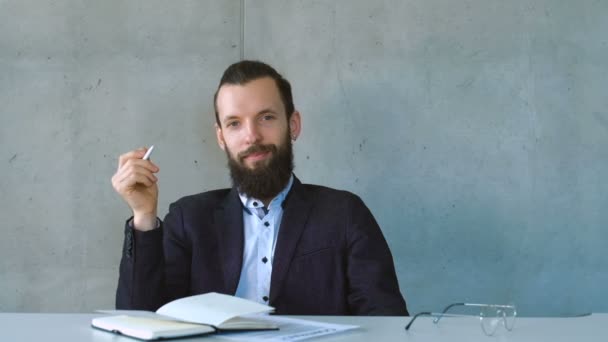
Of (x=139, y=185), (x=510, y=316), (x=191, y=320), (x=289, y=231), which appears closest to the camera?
(x=191, y=320)

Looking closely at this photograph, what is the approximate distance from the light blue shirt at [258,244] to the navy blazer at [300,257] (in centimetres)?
4

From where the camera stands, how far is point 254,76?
8.71ft

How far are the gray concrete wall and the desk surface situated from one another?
1.19m

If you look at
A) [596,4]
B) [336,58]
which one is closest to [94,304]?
[336,58]

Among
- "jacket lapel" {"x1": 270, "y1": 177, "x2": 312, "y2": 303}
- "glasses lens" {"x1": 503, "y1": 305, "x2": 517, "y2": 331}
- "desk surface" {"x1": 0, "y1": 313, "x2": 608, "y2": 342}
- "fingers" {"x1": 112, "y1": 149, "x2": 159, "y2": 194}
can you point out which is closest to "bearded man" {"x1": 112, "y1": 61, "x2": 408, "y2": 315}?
"jacket lapel" {"x1": 270, "y1": 177, "x2": 312, "y2": 303}

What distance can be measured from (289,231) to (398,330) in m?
1.03

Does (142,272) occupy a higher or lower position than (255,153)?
lower

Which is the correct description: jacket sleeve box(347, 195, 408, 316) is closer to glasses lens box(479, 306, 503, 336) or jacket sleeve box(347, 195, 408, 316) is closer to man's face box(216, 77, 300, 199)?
man's face box(216, 77, 300, 199)

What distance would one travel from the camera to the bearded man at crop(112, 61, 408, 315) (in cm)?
239

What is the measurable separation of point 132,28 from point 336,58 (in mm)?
887

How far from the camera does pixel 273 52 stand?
2980mm

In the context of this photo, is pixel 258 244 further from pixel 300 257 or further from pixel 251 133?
pixel 251 133

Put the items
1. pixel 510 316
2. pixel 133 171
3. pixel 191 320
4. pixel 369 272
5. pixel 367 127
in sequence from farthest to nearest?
pixel 367 127, pixel 369 272, pixel 133 171, pixel 510 316, pixel 191 320

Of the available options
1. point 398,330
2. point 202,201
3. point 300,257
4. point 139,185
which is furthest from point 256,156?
point 398,330
